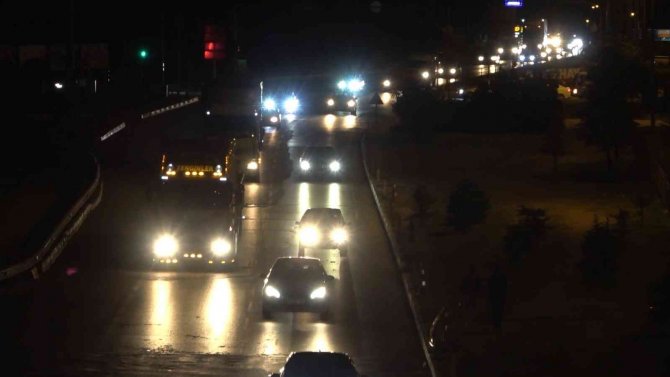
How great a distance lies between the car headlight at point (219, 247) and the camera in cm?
2948

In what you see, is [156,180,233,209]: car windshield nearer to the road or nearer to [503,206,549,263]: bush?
the road

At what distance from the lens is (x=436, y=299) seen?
81.3 ft

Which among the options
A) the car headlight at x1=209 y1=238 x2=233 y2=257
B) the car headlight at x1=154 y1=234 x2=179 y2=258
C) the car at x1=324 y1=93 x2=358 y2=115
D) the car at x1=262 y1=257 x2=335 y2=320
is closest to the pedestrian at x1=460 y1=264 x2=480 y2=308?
the car at x1=262 y1=257 x2=335 y2=320

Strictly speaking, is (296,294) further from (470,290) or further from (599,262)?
(599,262)

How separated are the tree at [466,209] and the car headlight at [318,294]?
12.8m

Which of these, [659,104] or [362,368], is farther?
[659,104]

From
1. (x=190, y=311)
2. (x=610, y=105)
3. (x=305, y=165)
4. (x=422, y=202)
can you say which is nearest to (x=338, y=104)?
(x=610, y=105)

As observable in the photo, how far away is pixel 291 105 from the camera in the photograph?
76.9 m

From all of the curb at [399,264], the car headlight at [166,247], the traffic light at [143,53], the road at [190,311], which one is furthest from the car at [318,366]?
the traffic light at [143,53]

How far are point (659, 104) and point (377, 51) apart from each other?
54.5m

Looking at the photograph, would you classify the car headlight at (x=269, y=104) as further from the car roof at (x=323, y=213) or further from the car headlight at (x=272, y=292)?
the car headlight at (x=272, y=292)

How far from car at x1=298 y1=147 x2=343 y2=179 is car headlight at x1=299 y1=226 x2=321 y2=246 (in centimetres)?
1614

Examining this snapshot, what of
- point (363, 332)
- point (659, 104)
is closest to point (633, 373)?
point (363, 332)

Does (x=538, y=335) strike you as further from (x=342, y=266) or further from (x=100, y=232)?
(x=100, y=232)
